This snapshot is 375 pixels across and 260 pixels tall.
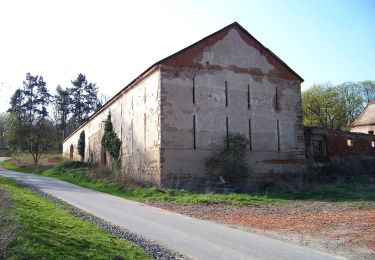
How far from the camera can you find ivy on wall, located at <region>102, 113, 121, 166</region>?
31.5 meters

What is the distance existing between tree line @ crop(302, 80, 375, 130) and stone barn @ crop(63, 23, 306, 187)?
28938 millimetres

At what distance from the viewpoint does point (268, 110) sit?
1067 inches

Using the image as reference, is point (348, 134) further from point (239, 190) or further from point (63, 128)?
point (63, 128)

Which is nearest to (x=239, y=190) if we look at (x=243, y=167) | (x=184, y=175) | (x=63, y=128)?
(x=243, y=167)

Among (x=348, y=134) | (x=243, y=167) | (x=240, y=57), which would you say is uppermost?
(x=240, y=57)

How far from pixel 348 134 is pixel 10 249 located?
2842 centimetres

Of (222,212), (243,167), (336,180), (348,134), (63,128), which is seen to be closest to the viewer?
(222,212)

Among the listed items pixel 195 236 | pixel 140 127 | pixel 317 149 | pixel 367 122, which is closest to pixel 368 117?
pixel 367 122

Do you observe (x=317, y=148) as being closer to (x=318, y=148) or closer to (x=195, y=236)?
(x=318, y=148)

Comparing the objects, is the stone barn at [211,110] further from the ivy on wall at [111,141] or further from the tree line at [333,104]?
the tree line at [333,104]

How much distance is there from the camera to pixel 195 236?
10898 millimetres

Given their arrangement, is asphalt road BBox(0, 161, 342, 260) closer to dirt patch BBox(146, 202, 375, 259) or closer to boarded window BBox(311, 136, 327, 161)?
dirt patch BBox(146, 202, 375, 259)

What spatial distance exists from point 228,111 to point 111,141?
11615 mm

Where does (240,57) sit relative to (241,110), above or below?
above
